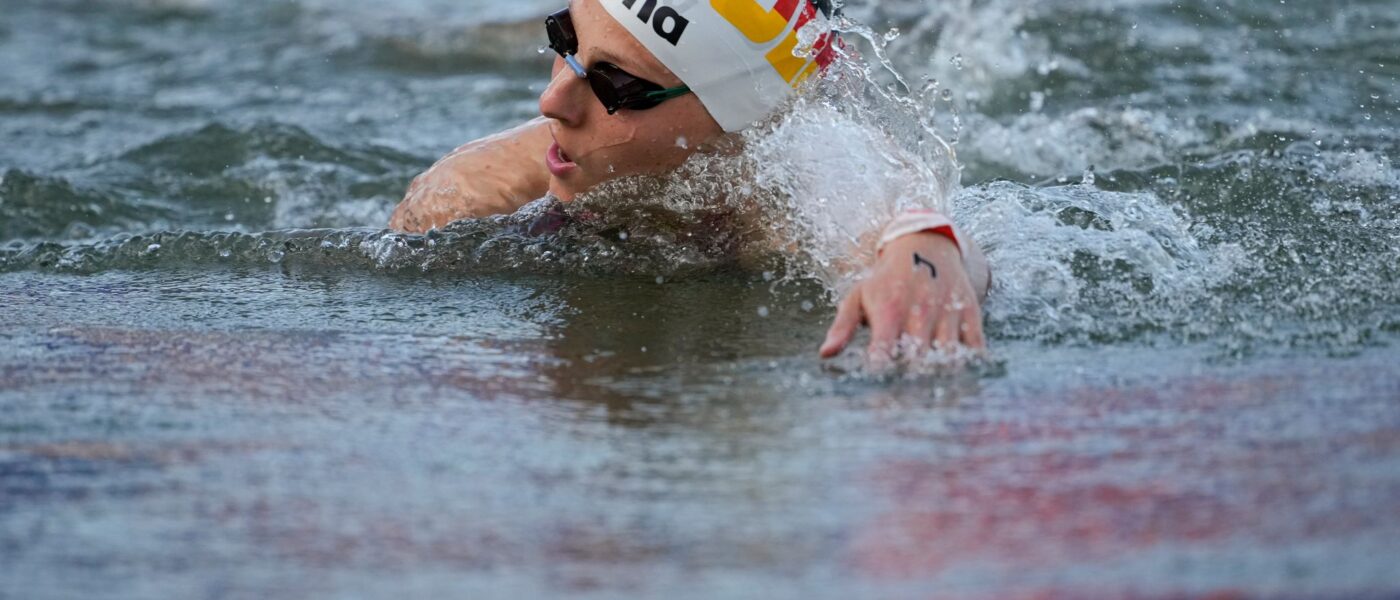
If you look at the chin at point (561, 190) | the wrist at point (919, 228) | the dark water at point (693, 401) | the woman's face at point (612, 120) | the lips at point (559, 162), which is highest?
the woman's face at point (612, 120)

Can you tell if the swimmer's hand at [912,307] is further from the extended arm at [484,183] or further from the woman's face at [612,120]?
the extended arm at [484,183]

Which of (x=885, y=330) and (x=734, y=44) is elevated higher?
(x=734, y=44)

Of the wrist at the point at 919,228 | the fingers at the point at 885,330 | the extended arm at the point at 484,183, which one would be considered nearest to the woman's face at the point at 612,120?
the extended arm at the point at 484,183

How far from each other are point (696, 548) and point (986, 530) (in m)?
0.41

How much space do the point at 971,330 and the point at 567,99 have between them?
1.39m

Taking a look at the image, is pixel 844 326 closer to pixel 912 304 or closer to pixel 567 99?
pixel 912 304

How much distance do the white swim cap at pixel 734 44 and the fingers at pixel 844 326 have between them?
1106 millimetres

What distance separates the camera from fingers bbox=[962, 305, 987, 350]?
10.3 ft

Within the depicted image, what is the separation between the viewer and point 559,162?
4312mm

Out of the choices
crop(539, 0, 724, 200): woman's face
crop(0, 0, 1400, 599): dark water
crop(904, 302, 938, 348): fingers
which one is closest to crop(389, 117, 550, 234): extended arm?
crop(0, 0, 1400, 599): dark water

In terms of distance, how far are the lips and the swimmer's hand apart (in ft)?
4.12

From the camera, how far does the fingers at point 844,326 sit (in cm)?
310

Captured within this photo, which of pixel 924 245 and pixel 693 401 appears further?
pixel 924 245

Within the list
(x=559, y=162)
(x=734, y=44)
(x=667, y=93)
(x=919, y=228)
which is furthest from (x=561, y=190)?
(x=919, y=228)
